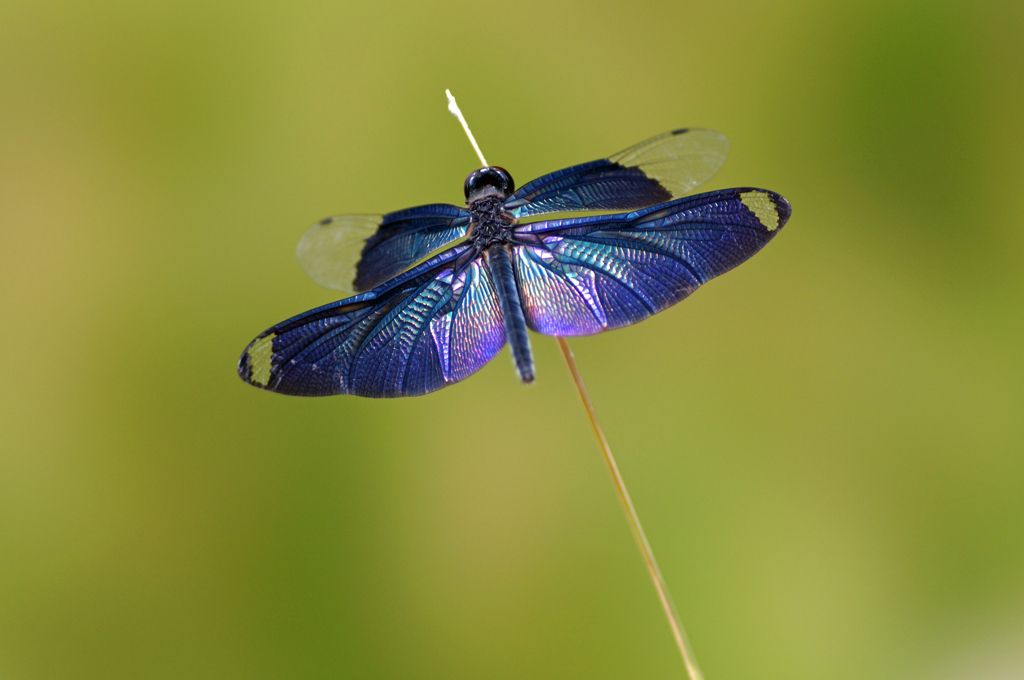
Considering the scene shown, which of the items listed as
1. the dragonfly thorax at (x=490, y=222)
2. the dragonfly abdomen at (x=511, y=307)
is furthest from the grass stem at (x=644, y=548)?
the dragonfly thorax at (x=490, y=222)

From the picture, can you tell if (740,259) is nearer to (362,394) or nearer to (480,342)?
(480,342)

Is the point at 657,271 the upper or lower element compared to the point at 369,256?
lower

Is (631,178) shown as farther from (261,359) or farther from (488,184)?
(261,359)

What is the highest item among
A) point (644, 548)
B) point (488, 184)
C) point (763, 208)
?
point (488, 184)

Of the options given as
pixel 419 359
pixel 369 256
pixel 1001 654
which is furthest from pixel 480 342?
pixel 1001 654

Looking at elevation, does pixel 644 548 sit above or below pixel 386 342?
below

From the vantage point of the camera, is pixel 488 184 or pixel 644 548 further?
pixel 488 184

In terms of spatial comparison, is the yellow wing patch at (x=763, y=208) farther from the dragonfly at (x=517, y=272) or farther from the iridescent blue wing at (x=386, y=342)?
the iridescent blue wing at (x=386, y=342)

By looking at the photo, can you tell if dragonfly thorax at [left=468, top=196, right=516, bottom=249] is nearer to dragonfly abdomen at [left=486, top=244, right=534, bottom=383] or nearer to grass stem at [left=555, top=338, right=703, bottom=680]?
dragonfly abdomen at [left=486, top=244, right=534, bottom=383]

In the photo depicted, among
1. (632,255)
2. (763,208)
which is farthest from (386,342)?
(763,208)
